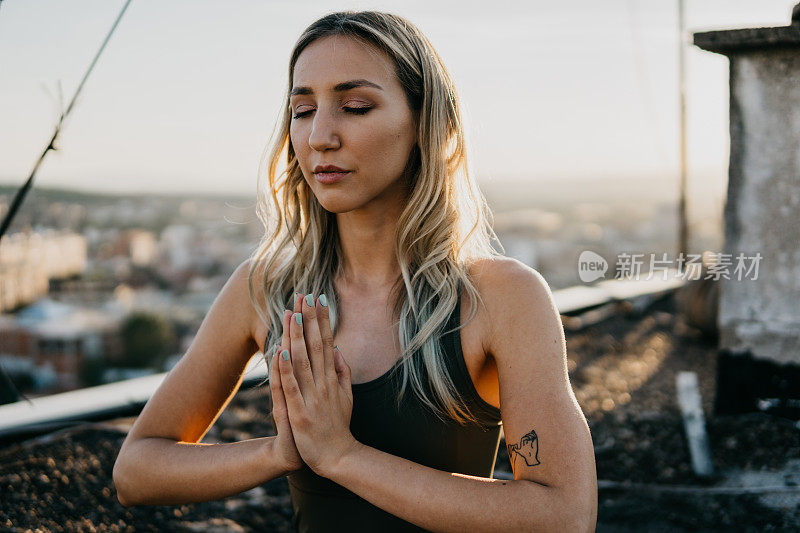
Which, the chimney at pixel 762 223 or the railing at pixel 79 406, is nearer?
the railing at pixel 79 406

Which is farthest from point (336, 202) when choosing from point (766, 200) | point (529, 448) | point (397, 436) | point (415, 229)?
point (766, 200)

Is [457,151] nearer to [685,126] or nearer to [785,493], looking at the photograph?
[785,493]

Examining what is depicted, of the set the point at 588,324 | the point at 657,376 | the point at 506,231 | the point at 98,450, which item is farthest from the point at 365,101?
the point at 506,231

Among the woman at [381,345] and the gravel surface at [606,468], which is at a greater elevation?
the woman at [381,345]

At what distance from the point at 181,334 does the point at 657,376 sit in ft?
21.7

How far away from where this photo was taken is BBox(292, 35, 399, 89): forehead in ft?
5.17

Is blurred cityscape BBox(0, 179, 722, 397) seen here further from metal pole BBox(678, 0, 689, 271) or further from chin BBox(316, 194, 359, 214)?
chin BBox(316, 194, 359, 214)

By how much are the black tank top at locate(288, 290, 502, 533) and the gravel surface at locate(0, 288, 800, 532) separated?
110cm

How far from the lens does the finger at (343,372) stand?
4.76 ft

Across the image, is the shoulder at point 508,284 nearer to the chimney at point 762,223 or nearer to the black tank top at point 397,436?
the black tank top at point 397,436

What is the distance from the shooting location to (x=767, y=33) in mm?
4031

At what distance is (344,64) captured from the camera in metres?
1.58

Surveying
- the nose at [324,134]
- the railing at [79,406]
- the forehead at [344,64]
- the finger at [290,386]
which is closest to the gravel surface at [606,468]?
the railing at [79,406]

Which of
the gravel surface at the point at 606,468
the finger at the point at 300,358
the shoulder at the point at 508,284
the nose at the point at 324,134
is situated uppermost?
the nose at the point at 324,134
